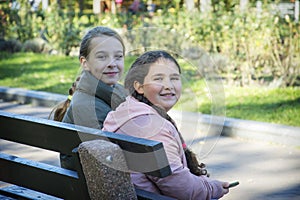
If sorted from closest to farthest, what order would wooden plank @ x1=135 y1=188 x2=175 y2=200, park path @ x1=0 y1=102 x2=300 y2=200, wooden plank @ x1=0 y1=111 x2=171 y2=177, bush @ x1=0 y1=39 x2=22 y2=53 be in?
wooden plank @ x1=0 y1=111 x2=171 y2=177 < wooden plank @ x1=135 y1=188 x2=175 y2=200 < park path @ x1=0 y1=102 x2=300 y2=200 < bush @ x1=0 y1=39 x2=22 y2=53

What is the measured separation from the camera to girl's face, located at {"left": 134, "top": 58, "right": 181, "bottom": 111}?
2.73m

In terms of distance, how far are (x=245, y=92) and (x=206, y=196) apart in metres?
6.98

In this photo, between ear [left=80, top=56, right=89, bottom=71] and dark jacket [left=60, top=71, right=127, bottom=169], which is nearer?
dark jacket [left=60, top=71, right=127, bottom=169]

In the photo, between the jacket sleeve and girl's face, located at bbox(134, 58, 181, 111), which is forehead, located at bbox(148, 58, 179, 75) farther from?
the jacket sleeve

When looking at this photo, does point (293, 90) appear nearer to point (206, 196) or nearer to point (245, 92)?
point (245, 92)

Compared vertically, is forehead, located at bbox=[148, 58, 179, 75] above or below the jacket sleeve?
above

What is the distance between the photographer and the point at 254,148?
6.89 m

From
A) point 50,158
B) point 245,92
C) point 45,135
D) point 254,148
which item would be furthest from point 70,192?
point 245,92

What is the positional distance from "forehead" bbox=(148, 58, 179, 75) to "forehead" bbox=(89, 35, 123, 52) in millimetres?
756

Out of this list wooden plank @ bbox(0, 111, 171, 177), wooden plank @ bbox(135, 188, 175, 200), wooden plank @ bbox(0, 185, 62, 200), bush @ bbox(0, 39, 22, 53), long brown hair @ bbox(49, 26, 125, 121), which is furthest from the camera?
bush @ bbox(0, 39, 22, 53)

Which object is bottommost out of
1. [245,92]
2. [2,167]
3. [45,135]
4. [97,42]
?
[245,92]

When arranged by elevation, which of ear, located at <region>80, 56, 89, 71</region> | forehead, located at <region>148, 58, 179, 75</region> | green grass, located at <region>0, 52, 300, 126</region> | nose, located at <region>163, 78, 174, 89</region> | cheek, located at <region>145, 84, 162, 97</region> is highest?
forehead, located at <region>148, 58, 179, 75</region>

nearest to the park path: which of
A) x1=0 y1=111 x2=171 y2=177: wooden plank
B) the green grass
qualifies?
the green grass

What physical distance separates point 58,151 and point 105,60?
0.96 metres
